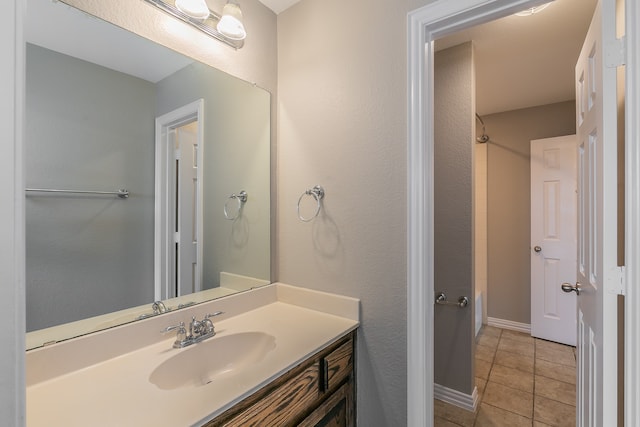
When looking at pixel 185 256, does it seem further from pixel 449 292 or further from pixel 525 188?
pixel 525 188

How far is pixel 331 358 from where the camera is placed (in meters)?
1.16

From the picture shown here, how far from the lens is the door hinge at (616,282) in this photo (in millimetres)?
837

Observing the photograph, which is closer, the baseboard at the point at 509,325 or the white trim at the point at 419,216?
the white trim at the point at 419,216

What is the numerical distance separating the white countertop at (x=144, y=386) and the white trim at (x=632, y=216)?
0.85 metres

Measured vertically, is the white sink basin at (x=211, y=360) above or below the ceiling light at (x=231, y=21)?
below

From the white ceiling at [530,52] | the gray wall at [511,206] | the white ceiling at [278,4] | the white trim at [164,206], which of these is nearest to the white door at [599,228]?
the white ceiling at [530,52]

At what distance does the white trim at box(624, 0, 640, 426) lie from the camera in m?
0.77

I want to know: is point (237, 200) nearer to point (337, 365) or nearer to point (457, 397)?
point (337, 365)

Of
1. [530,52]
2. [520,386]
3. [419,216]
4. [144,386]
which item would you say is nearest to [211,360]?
[144,386]

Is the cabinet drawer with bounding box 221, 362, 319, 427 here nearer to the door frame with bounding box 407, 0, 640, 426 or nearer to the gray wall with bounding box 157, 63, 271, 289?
the door frame with bounding box 407, 0, 640, 426

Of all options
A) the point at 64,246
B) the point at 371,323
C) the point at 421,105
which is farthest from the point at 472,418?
the point at 64,246

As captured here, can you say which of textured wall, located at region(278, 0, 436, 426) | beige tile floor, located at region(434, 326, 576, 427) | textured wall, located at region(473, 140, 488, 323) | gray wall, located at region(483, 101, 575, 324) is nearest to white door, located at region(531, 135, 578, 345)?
gray wall, located at region(483, 101, 575, 324)

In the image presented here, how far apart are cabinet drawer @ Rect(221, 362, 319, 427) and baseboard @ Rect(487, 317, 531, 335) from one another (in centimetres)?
313

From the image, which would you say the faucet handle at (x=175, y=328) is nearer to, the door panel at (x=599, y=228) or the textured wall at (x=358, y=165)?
the textured wall at (x=358, y=165)
